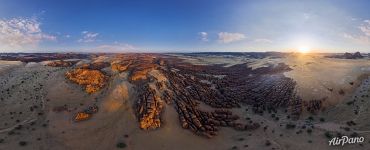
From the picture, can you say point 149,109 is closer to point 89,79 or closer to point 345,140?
point 89,79

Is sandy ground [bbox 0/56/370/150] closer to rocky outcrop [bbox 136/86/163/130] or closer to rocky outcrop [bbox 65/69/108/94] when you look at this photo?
rocky outcrop [bbox 136/86/163/130]

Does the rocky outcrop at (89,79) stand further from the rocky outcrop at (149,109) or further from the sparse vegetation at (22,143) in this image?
the sparse vegetation at (22,143)

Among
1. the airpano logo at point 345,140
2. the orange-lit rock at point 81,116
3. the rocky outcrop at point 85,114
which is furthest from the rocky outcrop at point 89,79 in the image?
the airpano logo at point 345,140

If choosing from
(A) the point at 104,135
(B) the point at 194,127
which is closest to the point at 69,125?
(A) the point at 104,135

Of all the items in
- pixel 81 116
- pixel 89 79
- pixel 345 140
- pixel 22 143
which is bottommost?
pixel 22 143

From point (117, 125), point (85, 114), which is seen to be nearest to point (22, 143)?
point (85, 114)
